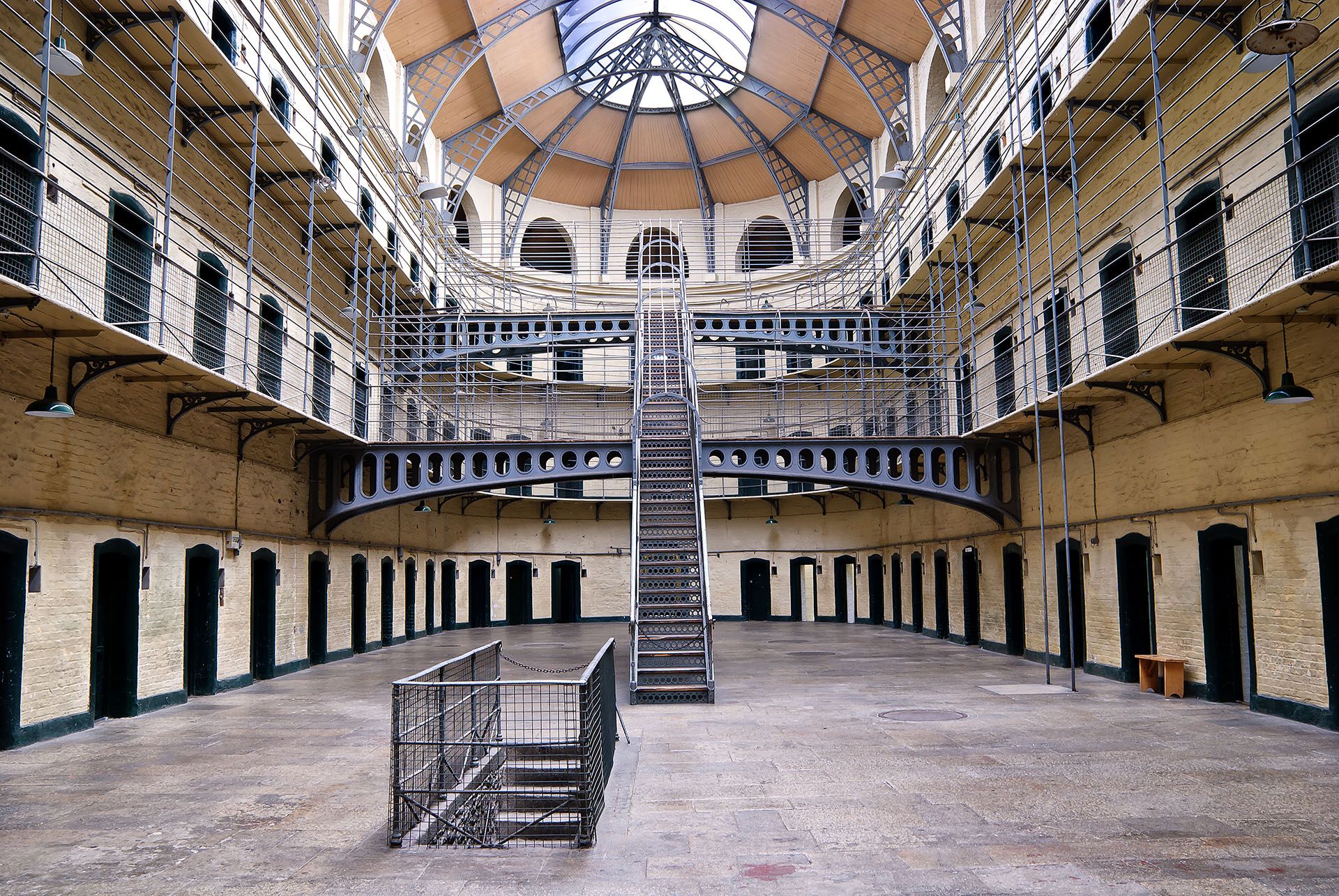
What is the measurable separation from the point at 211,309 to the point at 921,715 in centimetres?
980

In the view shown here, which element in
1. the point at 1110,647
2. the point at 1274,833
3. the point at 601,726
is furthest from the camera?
the point at 1110,647

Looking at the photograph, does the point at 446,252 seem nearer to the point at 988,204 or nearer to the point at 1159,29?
the point at 988,204

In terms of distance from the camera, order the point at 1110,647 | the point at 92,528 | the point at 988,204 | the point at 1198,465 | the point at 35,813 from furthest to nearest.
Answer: the point at 988,204 → the point at 1110,647 → the point at 1198,465 → the point at 92,528 → the point at 35,813

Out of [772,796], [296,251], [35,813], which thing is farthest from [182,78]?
[772,796]

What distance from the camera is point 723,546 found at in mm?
26969

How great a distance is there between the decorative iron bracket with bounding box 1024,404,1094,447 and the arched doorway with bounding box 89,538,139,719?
1102cm

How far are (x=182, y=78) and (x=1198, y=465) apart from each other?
12.1m

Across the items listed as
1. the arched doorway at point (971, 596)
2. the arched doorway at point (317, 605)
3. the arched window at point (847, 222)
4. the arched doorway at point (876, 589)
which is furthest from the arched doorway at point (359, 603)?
the arched window at point (847, 222)

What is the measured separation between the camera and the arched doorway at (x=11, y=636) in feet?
27.8

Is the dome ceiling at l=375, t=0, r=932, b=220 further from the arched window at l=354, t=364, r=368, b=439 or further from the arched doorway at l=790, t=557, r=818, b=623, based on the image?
the arched doorway at l=790, t=557, r=818, b=623

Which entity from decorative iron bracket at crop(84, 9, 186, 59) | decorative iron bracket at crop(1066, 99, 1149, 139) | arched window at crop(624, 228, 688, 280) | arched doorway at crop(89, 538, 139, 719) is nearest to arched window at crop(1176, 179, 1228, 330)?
decorative iron bracket at crop(1066, 99, 1149, 139)

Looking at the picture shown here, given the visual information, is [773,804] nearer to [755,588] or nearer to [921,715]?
[921,715]

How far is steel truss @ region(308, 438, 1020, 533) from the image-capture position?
49.2 feet

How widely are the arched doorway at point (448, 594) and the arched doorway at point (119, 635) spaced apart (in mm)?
13012
